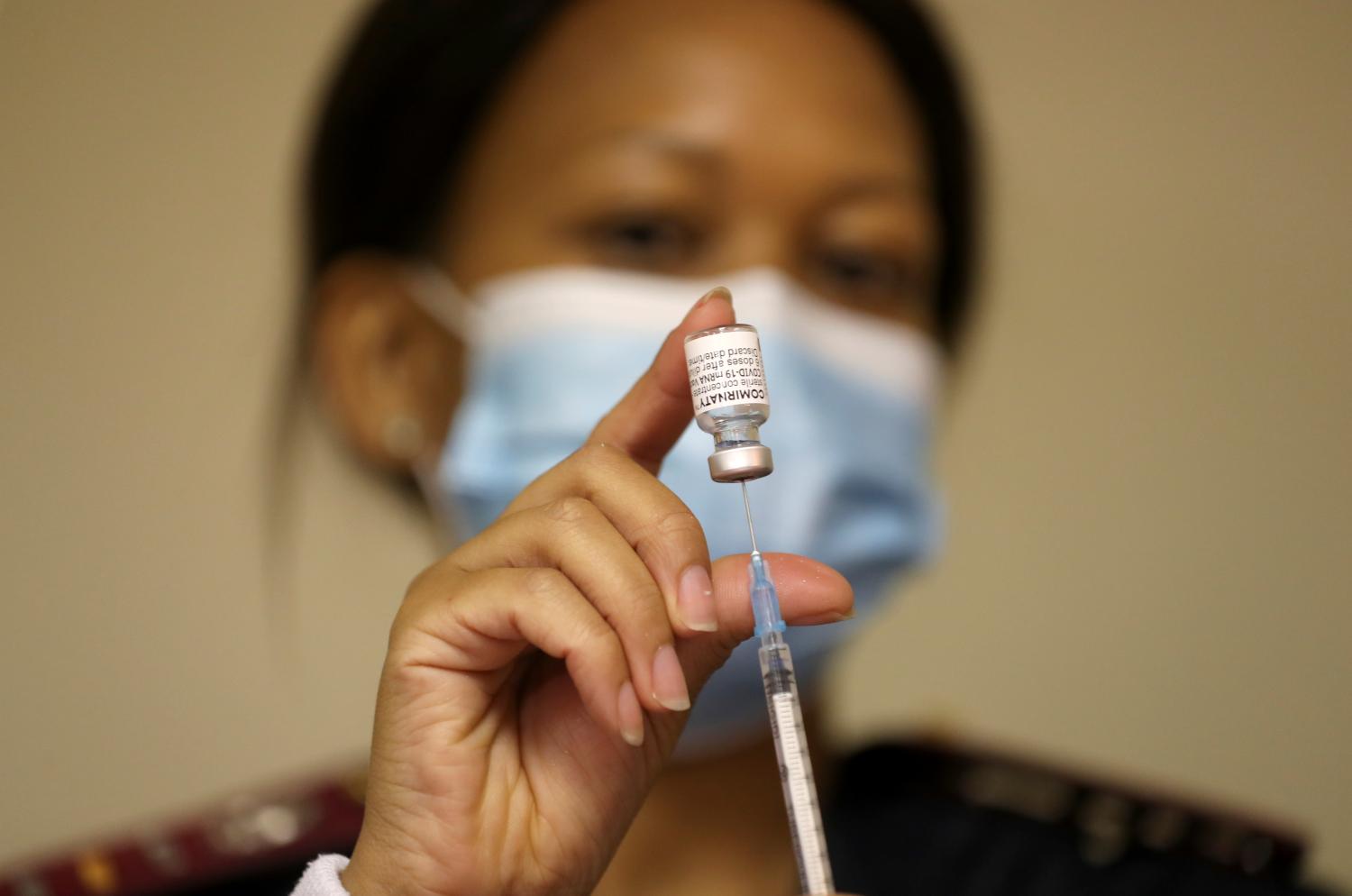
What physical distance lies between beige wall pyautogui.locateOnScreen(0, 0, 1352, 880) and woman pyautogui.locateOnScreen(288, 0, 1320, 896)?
27 centimetres

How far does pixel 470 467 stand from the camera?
44.6 inches

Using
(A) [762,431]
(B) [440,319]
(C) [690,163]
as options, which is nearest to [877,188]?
(C) [690,163]

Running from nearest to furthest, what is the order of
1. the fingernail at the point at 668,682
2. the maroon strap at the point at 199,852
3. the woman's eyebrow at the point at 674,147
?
the fingernail at the point at 668,682 → the woman's eyebrow at the point at 674,147 → the maroon strap at the point at 199,852

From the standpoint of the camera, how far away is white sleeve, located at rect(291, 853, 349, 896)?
26.3 inches

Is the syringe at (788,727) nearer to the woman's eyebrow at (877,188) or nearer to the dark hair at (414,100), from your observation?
the woman's eyebrow at (877,188)

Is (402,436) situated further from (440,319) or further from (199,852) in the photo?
(199,852)

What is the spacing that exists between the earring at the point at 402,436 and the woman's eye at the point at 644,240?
1.05ft

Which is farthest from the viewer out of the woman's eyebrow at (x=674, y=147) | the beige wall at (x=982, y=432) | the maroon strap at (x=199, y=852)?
the beige wall at (x=982, y=432)

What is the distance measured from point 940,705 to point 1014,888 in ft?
1.48

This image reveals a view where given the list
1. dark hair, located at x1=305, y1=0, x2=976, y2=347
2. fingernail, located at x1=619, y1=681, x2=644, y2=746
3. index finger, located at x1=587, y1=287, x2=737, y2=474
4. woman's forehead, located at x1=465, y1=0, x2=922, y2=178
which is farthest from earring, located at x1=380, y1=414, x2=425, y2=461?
fingernail, located at x1=619, y1=681, x2=644, y2=746

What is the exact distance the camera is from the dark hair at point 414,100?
4.50 feet

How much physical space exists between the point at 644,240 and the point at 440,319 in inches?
11.1

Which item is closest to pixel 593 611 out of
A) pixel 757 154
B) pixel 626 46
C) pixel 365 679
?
pixel 757 154

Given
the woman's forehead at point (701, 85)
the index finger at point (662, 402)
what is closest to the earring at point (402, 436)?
the woman's forehead at point (701, 85)
